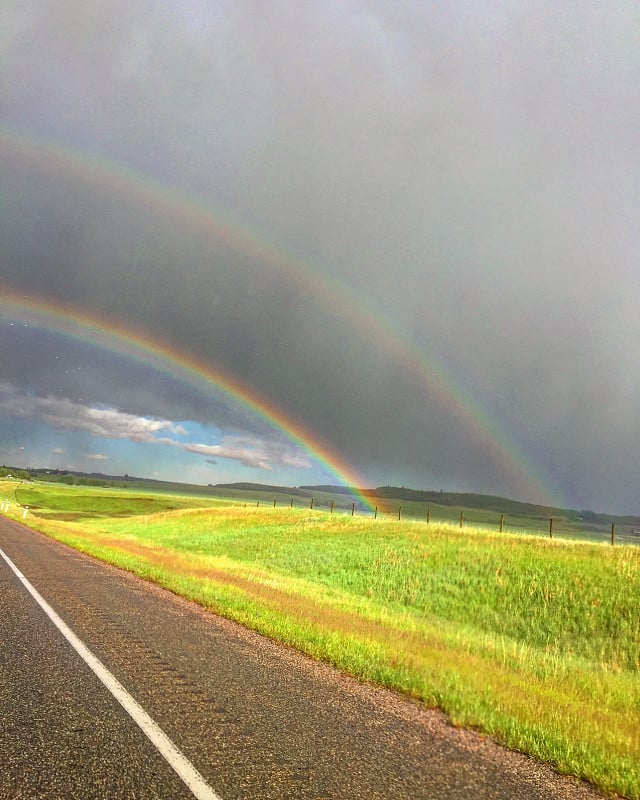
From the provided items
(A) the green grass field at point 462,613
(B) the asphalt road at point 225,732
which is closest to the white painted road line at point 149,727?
(B) the asphalt road at point 225,732

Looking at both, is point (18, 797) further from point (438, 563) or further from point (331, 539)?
point (331, 539)

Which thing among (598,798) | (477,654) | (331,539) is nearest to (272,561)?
(331,539)

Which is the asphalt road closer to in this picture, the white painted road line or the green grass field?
the white painted road line

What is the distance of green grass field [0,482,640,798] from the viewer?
643cm

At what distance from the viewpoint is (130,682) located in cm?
612

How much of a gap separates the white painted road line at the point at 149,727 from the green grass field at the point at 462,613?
3.14m

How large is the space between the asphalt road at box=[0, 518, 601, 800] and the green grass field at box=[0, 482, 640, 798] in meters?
0.75

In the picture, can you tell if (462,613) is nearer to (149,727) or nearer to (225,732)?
(225,732)

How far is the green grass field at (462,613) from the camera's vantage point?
6434 millimetres

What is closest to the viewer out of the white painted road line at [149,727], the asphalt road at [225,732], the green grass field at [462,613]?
the white painted road line at [149,727]

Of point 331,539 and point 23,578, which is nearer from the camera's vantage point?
point 23,578

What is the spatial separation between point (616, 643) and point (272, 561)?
63.9 ft

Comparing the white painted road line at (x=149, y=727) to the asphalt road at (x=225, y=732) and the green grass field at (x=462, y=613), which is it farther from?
the green grass field at (x=462, y=613)

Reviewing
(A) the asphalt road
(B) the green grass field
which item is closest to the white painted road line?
(A) the asphalt road
